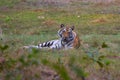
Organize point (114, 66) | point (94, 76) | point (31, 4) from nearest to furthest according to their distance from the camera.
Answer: point (94, 76) → point (114, 66) → point (31, 4)

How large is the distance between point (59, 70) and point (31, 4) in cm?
2070

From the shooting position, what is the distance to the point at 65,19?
756 inches

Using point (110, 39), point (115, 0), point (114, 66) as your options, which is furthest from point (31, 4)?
point (114, 66)

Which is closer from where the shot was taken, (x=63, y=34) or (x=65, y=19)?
(x=63, y=34)

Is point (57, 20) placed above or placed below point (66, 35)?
below

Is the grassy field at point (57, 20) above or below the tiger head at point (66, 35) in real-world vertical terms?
below

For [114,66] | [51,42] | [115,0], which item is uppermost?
[114,66]

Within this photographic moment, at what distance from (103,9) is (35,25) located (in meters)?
4.94

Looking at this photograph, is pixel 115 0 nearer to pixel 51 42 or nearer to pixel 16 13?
pixel 16 13

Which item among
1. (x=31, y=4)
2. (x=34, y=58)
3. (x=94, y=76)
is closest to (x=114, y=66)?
(x=94, y=76)

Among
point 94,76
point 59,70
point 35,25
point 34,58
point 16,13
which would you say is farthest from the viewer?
point 16,13

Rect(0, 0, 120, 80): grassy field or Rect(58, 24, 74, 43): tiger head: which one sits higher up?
Rect(58, 24, 74, 43): tiger head

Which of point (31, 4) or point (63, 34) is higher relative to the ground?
point (63, 34)

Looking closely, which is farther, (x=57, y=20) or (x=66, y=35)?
(x=57, y=20)
